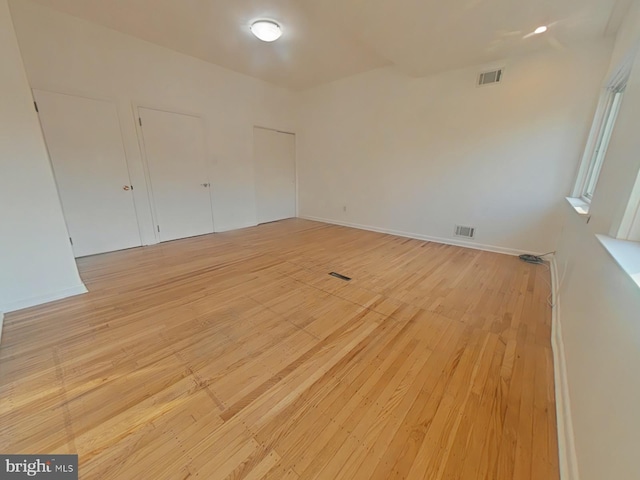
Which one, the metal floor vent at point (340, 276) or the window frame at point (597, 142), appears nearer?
the window frame at point (597, 142)

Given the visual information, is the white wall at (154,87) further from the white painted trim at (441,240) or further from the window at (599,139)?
the window at (599,139)

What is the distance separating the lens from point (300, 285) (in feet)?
8.96

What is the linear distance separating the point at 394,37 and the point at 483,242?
316 centimetres

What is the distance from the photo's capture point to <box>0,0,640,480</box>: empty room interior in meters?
1.15

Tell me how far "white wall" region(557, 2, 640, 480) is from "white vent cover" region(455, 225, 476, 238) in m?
2.13

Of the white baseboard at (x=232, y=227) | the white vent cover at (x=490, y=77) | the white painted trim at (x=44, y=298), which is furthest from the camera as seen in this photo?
the white baseboard at (x=232, y=227)

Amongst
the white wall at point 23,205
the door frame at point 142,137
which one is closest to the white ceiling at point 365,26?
the door frame at point 142,137

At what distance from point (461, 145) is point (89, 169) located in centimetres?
542

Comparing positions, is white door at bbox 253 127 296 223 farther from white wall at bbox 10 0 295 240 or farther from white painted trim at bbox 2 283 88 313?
white painted trim at bbox 2 283 88 313

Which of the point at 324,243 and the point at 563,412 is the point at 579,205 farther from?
the point at 324,243

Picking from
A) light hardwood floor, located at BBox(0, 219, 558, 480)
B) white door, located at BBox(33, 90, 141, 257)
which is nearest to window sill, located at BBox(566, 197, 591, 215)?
light hardwood floor, located at BBox(0, 219, 558, 480)

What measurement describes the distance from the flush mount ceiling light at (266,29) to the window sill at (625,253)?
3705 mm

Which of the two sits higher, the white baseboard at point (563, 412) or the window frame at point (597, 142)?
the window frame at point (597, 142)

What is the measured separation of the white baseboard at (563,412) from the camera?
40.4 inches
